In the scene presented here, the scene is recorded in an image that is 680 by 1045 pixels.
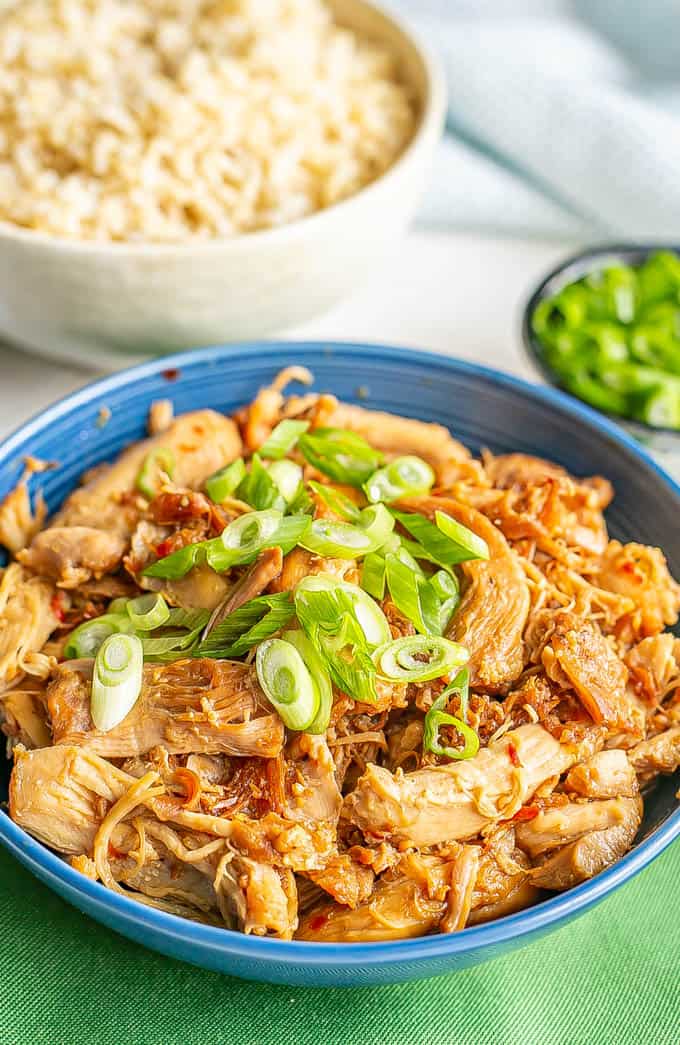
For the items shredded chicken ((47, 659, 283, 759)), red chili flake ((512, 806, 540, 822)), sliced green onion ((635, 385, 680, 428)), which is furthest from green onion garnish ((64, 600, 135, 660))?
sliced green onion ((635, 385, 680, 428))

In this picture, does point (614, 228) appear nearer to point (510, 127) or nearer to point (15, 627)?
point (510, 127)

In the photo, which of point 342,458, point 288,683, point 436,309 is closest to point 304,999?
point 288,683

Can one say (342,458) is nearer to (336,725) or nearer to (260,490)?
(260,490)

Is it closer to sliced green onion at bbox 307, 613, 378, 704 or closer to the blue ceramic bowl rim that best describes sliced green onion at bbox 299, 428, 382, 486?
sliced green onion at bbox 307, 613, 378, 704

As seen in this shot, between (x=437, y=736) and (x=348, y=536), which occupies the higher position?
(x=348, y=536)

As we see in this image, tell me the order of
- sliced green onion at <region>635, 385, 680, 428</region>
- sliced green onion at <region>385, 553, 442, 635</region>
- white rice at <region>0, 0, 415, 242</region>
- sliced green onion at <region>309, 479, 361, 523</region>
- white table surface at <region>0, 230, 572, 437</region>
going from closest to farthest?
sliced green onion at <region>385, 553, 442, 635</region> < sliced green onion at <region>309, 479, 361, 523</region> < white rice at <region>0, 0, 415, 242</region> < sliced green onion at <region>635, 385, 680, 428</region> < white table surface at <region>0, 230, 572, 437</region>

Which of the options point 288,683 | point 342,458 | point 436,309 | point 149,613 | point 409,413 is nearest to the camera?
point 288,683
